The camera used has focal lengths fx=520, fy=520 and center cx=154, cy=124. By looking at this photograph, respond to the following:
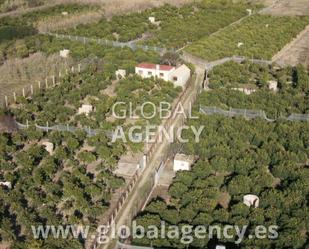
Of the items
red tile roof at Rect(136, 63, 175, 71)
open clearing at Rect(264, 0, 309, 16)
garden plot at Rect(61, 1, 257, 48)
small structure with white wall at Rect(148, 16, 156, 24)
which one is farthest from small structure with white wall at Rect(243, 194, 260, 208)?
open clearing at Rect(264, 0, 309, 16)

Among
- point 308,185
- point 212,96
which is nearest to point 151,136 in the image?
point 212,96

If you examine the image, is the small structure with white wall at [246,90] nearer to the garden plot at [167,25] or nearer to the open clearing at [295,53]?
the open clearing at [295,53]

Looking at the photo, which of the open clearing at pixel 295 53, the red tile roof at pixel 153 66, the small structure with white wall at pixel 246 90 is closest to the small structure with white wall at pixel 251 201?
the small structure with white wall at pixel 246 90

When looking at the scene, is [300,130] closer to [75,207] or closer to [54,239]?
[75,207]

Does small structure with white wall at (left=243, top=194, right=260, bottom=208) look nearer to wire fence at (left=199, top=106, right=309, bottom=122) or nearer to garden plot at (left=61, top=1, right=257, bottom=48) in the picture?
wire fence at (left=199, top=106, right=309, bottom=122)

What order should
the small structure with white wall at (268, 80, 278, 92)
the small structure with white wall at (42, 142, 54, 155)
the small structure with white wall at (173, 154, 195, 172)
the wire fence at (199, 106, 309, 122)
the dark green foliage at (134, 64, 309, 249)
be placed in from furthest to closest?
the small structure with white wall at (268, 80, 278, 92) → the wire fence at (199, 106, 309, 122) → the small structure with white wall at (42, 142, 54, 155) → the small structure with white wall at (173, 154, 195, 172) → the dark green foliage at (134, 64, 309, 249)
